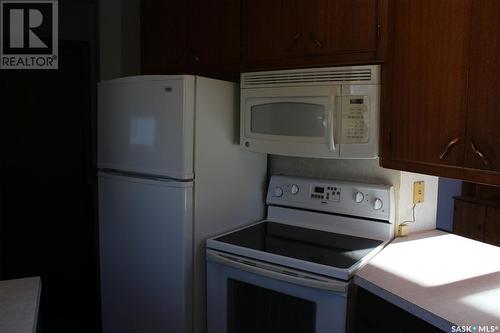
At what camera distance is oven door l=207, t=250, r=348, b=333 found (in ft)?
5.20

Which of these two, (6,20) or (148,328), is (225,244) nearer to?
(148,328)

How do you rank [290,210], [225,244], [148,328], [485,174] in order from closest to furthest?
[485,174] → [225,244] → [148,328] → [290,210]

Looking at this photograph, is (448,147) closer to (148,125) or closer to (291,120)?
(291,120)

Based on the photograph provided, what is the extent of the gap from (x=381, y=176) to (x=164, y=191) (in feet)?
3.38

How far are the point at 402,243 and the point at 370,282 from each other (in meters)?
0.53

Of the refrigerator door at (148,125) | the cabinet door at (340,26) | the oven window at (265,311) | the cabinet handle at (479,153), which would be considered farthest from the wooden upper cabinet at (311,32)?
the oven window at (265,311)

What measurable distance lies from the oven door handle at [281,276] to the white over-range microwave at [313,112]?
535mm

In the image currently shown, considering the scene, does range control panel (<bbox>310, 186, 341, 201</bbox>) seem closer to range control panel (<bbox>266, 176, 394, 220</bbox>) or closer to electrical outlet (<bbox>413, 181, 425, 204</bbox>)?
range control panel (<bbox>266, 176, 394, 220</bbox>)

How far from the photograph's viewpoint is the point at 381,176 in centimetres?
205

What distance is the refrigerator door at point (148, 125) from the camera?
6.14ft

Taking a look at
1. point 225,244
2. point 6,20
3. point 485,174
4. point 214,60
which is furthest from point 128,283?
point 6,20

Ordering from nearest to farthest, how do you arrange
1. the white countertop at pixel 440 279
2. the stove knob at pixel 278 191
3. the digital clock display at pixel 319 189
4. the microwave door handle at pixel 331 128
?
the white countertop at pixel 440 279 → the microwave door handle at pixel 331 128 → the digital clock display at pixel 319 189 → the stove knob at pixel 278 191

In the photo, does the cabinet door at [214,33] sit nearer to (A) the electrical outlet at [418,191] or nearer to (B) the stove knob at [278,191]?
(B) the stove knob at [278,191]

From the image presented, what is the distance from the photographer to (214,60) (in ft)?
7.14
